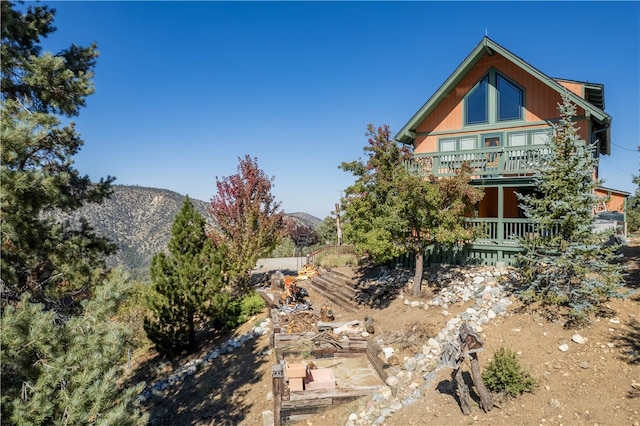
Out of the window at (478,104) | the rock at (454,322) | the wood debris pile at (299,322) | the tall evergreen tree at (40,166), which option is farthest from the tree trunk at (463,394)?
the window at (478,104)

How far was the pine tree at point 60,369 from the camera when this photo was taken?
430 cm

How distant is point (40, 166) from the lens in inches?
234

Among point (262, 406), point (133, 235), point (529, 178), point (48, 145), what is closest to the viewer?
point (48, 145)

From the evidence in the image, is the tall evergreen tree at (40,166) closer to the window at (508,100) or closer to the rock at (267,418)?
the rock at (267,418)

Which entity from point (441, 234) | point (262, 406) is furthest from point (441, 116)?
point (262, 406)

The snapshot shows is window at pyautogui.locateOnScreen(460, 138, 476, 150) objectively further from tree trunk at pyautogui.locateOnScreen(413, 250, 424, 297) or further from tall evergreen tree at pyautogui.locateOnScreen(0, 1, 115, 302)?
tall evergreen tree at pyautogui.locateOnScreen(0, 1, 115, 302)

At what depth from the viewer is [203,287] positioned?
14.0 meters

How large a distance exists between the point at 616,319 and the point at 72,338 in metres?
11.4

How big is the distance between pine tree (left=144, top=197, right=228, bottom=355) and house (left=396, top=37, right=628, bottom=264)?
9.51 m

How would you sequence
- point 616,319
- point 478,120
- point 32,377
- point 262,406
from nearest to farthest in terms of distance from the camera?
point 32,377, point 616,319, point 262,406, point 478,120

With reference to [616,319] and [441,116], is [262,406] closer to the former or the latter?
[616,319]

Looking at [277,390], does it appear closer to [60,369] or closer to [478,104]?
[60,369]

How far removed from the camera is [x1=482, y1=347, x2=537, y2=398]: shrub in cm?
704

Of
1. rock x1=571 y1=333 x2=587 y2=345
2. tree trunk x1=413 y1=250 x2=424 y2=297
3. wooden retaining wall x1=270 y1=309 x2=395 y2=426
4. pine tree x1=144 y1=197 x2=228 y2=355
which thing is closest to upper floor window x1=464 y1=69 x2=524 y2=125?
tree trunk x1=413 y1=250 x2=424 y2=297
